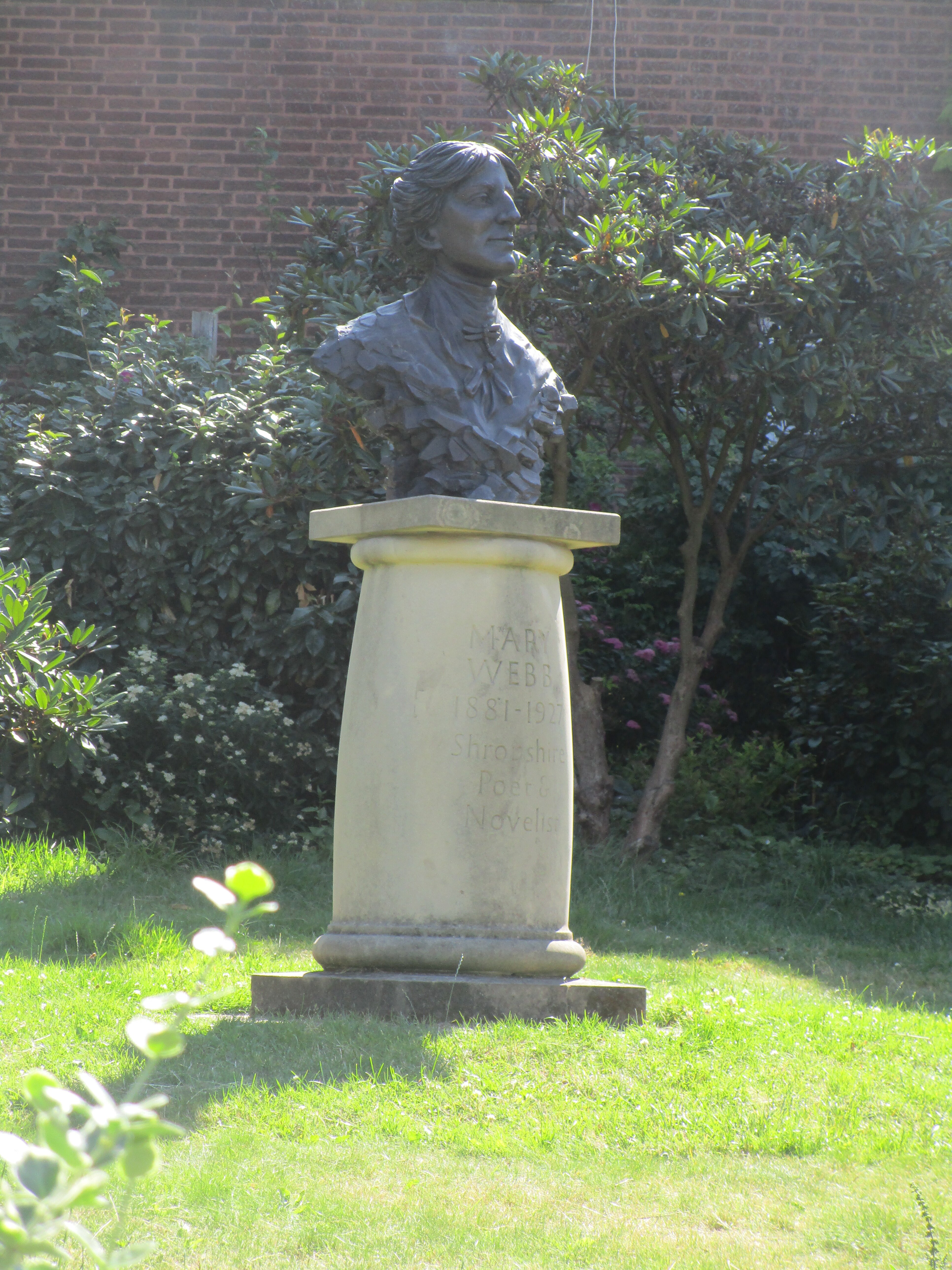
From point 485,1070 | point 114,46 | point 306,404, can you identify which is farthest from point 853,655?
point 114,46

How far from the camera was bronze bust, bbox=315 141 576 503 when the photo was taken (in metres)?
4.61

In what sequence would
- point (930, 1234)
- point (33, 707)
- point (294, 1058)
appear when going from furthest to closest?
point (33, 707)
point (294, 1058)
point (930, 1234)

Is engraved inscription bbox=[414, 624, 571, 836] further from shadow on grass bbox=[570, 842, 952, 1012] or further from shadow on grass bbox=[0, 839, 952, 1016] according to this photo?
shadow on grass bbox=[570, 842, 952, 1012]

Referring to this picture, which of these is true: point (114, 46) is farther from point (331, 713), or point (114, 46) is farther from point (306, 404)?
point (331, 713)

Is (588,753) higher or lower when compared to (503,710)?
lower

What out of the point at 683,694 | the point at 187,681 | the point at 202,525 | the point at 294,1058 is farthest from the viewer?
the point at 202,525

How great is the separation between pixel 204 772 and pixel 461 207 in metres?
3.43

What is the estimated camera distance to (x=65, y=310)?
9.91 metres

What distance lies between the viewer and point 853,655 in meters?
8.50

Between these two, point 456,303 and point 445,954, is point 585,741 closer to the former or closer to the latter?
point 456,303

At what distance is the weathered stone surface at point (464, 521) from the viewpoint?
418cm

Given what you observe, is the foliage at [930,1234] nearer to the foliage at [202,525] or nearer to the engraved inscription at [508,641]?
the engraved inscription at [508,641]

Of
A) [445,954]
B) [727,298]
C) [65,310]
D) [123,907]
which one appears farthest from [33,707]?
[65,310]

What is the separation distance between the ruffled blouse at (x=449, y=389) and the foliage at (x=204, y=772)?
273 cm
